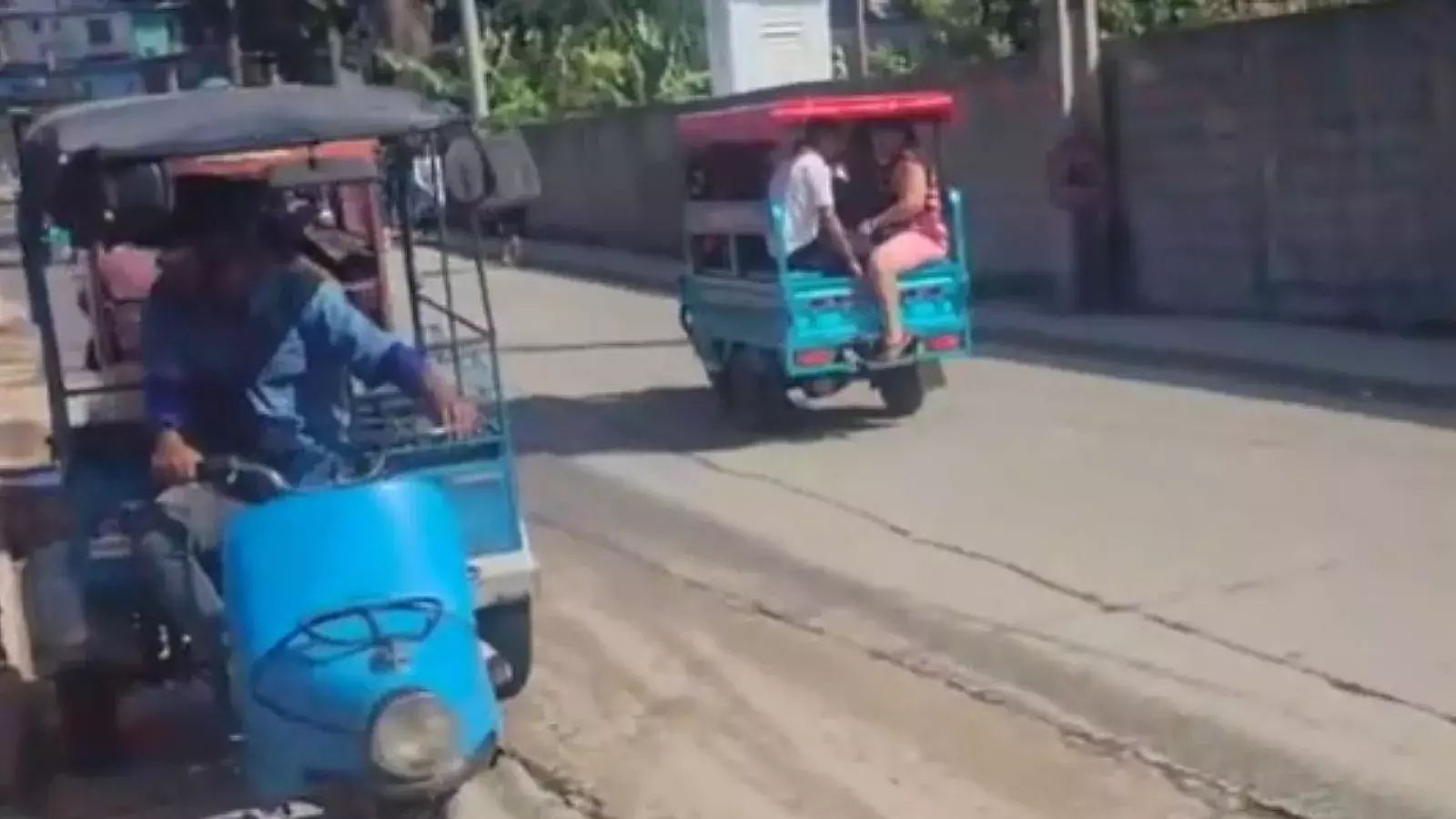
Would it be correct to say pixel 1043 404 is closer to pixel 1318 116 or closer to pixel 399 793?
pixel 1318 116

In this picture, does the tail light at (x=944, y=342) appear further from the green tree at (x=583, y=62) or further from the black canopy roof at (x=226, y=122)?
the green tree at (x=583, y=62)

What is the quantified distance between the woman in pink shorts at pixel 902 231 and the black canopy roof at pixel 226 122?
654 centimetres

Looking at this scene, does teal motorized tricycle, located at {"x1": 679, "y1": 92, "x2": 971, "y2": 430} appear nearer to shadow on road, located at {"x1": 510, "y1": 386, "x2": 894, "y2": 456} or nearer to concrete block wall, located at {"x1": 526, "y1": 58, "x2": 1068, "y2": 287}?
shadow on road, located at {"x1": 510, "y1": 386, "x2": 894, "y2": 456}

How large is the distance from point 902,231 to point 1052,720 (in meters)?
6.93

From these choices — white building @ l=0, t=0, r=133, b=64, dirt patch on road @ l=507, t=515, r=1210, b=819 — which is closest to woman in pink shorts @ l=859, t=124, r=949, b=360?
dirt patch on road @ l=507, t=515, r=1210, b=819

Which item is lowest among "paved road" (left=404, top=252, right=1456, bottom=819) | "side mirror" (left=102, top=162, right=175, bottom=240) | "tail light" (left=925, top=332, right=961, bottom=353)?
"paved road" (left=404, top=252, right=1456, bottom=819)

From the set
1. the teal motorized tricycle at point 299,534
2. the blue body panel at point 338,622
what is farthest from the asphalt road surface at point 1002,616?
the blue body panel at point 338,622

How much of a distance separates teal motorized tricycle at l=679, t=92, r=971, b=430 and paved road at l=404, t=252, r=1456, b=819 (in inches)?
12.1

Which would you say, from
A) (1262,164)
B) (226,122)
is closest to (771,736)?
(226,122)

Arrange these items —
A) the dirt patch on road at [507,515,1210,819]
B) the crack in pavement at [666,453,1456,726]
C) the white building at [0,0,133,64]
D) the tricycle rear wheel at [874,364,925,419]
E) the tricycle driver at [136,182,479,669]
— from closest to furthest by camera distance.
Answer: the dirt patch on road at [507,515,1210,819], the tricycle driver at [136,182,479,669], the crack in pavement at [666,453,1456,726], the tricycle rear wheel at [874,364,925,419], the white building at [0,0,133,64]

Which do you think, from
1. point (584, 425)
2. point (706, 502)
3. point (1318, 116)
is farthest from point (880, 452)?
point (1318, 116)

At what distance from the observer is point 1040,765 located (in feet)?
23.9

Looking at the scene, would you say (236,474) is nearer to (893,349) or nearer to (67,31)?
(893,349)

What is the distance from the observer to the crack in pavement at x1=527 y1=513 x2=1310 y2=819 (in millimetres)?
6758
